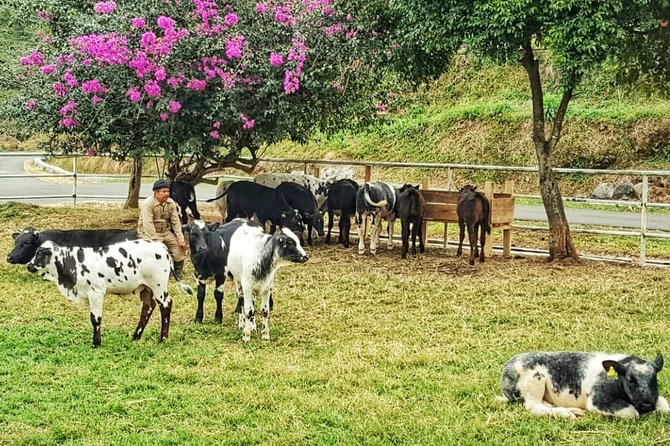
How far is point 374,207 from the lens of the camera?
13633 mm

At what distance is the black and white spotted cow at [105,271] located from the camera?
784cm

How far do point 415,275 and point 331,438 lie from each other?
253 inches

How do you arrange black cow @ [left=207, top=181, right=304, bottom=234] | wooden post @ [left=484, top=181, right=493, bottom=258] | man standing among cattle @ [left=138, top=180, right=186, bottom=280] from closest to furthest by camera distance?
man standing among cattle @ [left=138, top=180, right=186, bottom=280] < wooden post @ [left=484, top=181, right=493, bottom=258] < black cow @ [left=207, top=181, right=304, bottom=234]

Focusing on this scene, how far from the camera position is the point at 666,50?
40.3ft

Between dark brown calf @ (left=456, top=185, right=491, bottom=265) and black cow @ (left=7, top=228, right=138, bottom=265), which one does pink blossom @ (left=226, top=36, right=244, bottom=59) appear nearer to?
dark brown calf @ (left=456, top=185, right=491, bottom=265)

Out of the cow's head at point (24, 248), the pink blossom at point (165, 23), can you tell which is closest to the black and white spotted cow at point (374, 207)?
the pink blossom at point (165, 23)

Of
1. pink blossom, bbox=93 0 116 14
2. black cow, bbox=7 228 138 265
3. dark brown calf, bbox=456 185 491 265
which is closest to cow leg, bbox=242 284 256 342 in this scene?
black cow, bbox=7 228 138 265

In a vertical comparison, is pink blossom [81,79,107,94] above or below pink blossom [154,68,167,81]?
below

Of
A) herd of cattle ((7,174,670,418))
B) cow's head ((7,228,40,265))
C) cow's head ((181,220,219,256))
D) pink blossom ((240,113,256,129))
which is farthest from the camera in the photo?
pink blossom ((240,113,256,129))

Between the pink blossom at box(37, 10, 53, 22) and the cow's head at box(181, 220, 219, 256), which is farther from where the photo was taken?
the pink blossom at box(37, 10, 53, 22)

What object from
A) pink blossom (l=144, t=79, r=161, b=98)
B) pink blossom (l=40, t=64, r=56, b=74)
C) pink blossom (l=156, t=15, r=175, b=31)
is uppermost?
pink blossom (l=156, t=15, r=175, b=31)

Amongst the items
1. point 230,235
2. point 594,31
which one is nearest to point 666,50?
point 594,31

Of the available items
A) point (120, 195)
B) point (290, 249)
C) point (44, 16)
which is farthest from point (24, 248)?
point (120, 195)

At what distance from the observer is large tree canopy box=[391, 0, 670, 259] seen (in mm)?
10453
